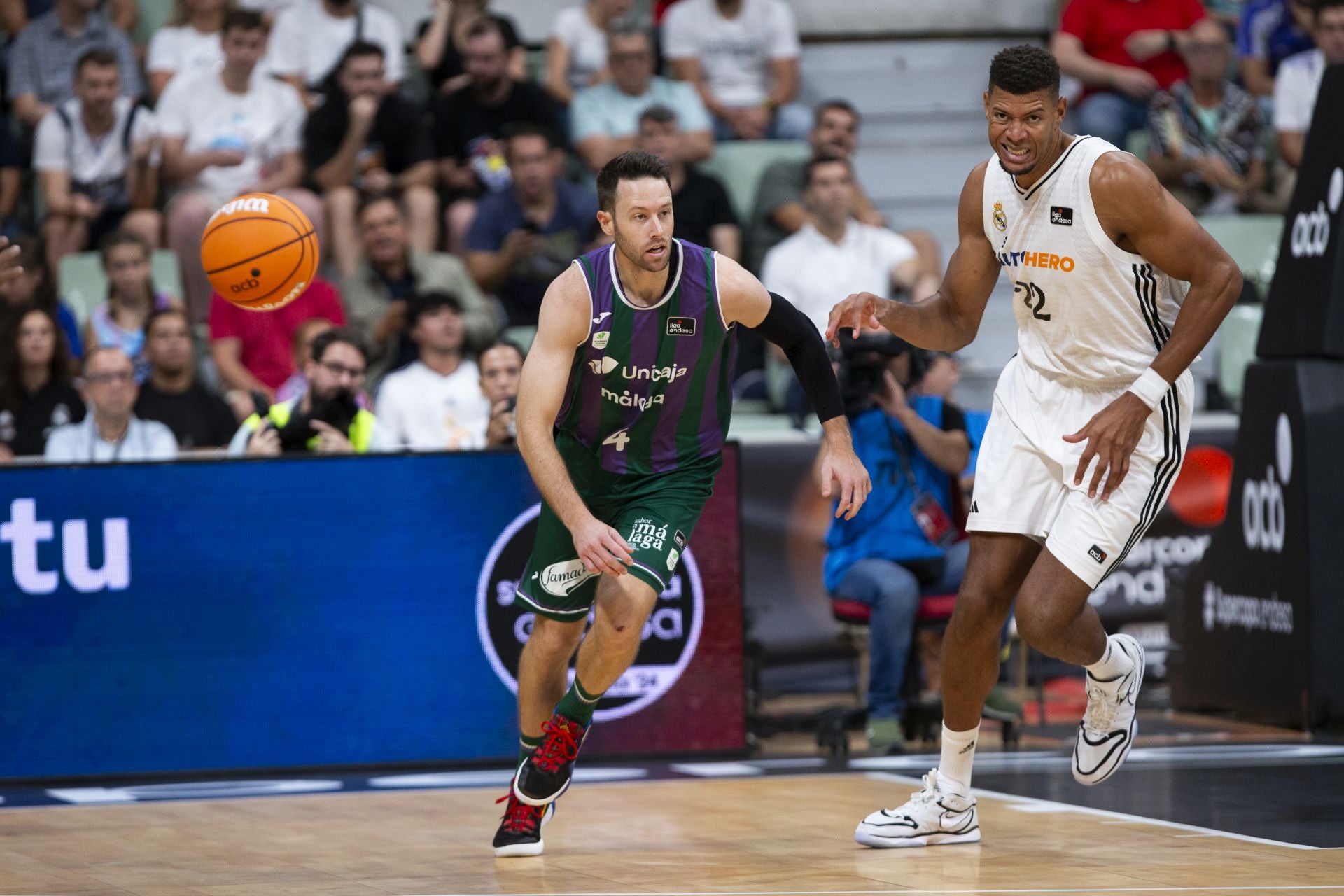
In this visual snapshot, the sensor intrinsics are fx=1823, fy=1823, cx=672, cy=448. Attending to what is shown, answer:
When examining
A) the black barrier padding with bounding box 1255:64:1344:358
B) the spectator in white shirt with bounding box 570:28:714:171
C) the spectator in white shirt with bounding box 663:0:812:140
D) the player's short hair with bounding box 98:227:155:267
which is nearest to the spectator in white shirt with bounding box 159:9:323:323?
the player's short hair with bounding box 98:227:155:267

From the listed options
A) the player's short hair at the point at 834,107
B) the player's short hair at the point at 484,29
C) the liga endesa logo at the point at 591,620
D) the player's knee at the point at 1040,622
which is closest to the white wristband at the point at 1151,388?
the player's knee at the point at 1040,622

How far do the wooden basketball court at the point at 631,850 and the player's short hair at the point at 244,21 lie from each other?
5.87 meters

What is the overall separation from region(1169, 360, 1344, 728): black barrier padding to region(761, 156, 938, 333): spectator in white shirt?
2.85m

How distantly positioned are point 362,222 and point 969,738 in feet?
20.5

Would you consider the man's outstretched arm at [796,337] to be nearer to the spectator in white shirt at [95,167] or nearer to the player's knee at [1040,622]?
the player's knee at [1040,622]

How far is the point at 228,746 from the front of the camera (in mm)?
7777

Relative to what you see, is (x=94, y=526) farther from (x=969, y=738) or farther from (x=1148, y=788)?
(x=1148, y=788)

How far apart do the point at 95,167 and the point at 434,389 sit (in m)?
2.99

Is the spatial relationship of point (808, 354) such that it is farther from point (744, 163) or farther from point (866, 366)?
point (744, 163)

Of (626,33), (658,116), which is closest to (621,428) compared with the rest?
(658,116)

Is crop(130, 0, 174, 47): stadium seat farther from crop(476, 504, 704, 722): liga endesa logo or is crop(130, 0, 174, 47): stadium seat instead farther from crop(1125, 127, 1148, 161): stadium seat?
crop(1125, 127, 1148, 161): stadium seat

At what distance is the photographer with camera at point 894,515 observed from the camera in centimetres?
817

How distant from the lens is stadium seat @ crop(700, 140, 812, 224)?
12172 millimetres

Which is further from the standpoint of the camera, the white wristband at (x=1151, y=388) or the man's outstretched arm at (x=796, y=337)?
the man's outstretched arm at (x=796, y=337)
